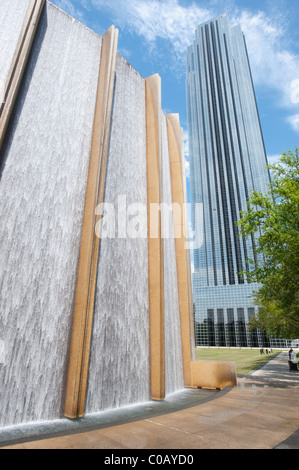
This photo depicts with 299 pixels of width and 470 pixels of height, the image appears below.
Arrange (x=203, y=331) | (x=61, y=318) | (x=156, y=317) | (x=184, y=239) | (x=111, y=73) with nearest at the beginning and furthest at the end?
1. (x=61, y=318)
2. (x=156, y=317)
3. (x=111, y=73)
4. (x=184, y=239)
5. (x=203, y=331)

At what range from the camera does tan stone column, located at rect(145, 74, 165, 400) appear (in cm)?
839

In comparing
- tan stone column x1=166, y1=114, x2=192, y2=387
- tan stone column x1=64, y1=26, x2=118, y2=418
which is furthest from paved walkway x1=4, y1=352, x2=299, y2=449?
tan stone column x1=166, y1=114, x2=192, y2=387

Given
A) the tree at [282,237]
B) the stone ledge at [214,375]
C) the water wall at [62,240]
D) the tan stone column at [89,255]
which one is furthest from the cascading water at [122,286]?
the tree at [282,237]

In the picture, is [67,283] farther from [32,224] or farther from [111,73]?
[111,73]

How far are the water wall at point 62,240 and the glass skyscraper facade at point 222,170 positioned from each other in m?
78.2

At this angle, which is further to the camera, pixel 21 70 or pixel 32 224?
pixel 21 70

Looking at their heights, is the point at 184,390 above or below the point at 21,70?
below

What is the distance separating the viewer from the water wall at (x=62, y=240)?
591 centimetres

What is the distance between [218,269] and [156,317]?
99.4 m

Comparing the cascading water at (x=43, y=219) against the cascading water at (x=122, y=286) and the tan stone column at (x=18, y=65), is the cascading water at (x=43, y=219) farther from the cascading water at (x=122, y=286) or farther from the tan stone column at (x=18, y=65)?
the cascading water at (x=122, y=286)

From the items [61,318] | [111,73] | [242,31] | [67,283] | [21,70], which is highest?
[242,31]

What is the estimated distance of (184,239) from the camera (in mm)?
13070

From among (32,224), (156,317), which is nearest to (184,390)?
(156,317)

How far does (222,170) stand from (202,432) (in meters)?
116
